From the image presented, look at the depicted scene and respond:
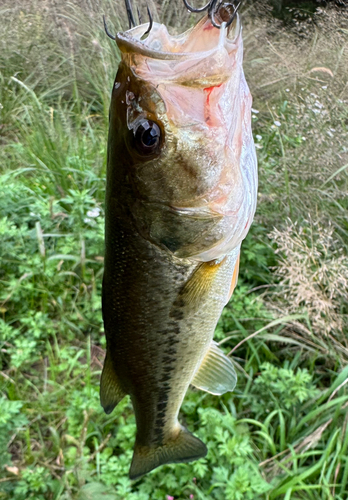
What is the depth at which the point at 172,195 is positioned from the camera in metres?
0.96

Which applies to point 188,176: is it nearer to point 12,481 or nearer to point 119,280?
point 119,280

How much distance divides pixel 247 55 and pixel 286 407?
3.72 meters

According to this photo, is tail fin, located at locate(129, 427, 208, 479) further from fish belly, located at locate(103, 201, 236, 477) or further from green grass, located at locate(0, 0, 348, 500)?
green grass, located at locate(0, 0, 348, 500)

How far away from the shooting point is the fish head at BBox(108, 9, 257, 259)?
859mm

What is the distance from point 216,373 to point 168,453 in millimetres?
331

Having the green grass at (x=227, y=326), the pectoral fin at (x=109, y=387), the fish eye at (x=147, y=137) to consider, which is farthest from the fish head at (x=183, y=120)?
the green grass at (x=227, y=326)

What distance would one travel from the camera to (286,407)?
7.26 feet

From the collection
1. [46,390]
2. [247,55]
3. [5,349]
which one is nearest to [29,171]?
[5,349]

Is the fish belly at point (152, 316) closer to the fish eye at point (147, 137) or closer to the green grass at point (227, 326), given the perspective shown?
the fish eye at point (147, 137)

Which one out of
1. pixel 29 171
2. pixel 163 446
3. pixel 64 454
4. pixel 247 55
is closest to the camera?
pixel 163 446

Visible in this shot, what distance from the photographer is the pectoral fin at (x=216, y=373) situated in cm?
136

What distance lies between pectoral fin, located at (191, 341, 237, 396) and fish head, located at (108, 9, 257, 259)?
53 cm

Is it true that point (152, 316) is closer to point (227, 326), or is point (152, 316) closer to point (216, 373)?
point (216, 373)

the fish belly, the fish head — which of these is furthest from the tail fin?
the fish head
